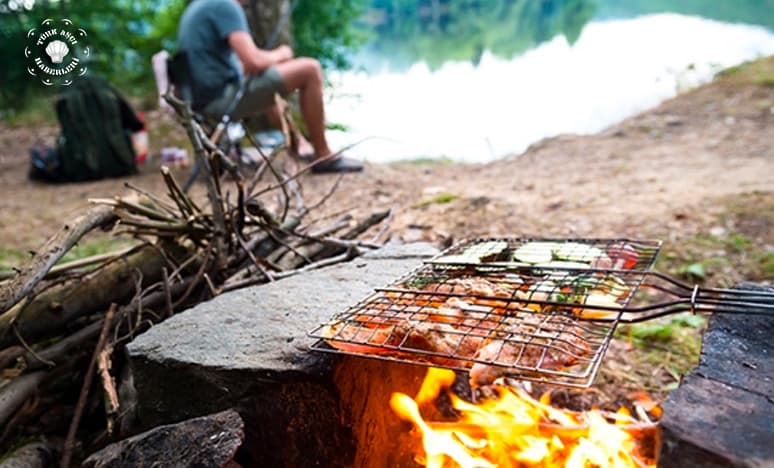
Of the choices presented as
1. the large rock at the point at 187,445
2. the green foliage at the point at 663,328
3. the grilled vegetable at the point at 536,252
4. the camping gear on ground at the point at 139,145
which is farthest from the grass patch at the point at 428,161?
the large rock at the point at 187,445

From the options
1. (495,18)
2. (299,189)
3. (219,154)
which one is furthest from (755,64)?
(495,18)

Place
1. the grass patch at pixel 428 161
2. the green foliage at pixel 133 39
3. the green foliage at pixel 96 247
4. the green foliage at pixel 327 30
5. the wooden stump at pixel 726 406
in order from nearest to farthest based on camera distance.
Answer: the wooden stump at pixel 726 406, the green foliage at pixel 96 247, the grass patch at pixel 428 161, the green foliage at pixel 133 39, the green foliage at pixel 327 30

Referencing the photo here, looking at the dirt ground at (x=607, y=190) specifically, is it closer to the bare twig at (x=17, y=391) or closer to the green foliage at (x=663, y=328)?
the green foliage at (x=663, y=328)

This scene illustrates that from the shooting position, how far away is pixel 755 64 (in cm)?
863

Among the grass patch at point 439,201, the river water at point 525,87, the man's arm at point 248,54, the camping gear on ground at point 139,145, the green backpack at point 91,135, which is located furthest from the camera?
the river water at point 525,87

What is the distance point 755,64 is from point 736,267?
692 centimetres

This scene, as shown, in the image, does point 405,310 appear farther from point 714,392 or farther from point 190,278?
point 190,278

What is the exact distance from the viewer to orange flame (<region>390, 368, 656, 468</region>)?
164 centimetres

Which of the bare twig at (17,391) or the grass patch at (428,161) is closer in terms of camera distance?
the bare twig at (17,391)

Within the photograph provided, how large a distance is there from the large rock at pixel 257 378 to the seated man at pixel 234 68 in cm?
381

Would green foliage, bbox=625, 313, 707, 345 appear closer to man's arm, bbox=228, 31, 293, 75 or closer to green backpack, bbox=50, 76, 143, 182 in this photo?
man's arm, bbox=228, 31, 293, 75

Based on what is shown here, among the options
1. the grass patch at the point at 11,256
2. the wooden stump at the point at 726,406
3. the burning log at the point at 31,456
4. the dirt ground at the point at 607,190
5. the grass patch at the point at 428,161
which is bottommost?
the grass patch at the point at 428,161

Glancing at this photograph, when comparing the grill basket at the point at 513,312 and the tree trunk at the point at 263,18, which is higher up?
the tree trunk at the point at 263,18

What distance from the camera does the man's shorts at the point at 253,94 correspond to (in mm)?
5562
